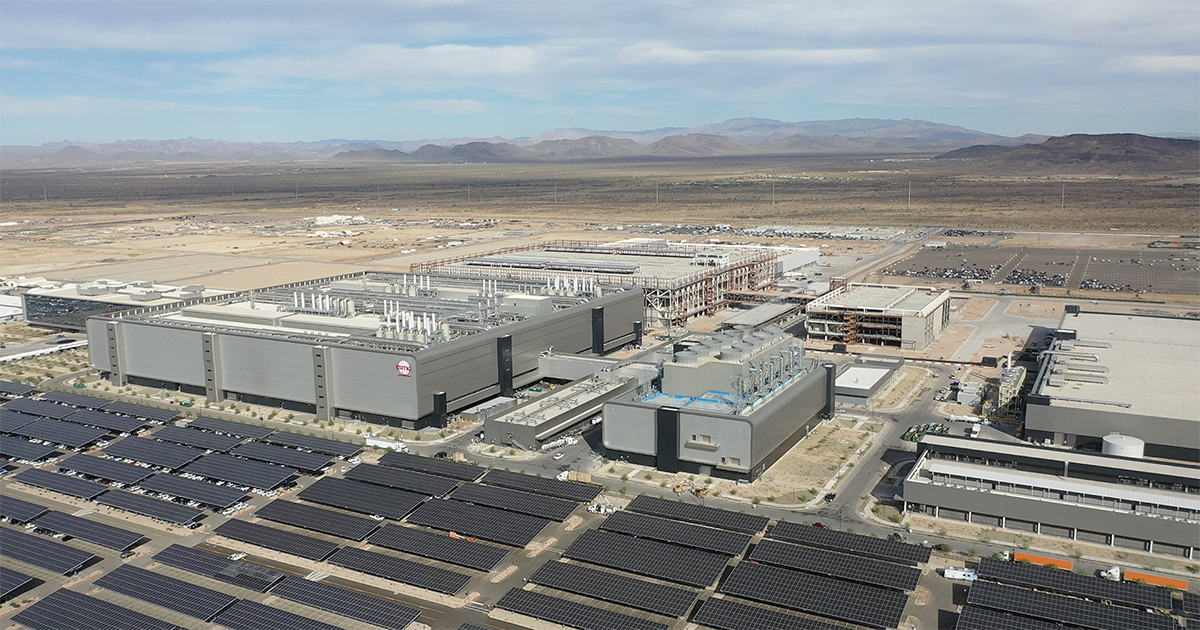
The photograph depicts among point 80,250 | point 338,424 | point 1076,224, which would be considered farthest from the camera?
point 1076,224

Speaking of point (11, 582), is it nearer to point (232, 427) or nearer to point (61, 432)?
point (232, 427)

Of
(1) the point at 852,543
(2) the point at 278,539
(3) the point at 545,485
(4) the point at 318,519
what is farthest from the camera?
(3) the point at 545,485

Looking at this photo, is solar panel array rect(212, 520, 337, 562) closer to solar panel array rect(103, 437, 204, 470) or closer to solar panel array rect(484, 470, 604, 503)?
solar panel array rect(484, 470, 604, 503)

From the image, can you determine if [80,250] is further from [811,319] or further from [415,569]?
Answer: [415,569]

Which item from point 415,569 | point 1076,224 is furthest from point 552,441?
point 1076,224

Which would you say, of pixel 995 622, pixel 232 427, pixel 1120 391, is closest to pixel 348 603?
pixel 995 622

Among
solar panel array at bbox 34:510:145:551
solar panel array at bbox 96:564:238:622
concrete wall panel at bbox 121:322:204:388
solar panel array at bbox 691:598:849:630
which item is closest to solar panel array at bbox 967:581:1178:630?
solar panel array at bbox 691:598:849:630
